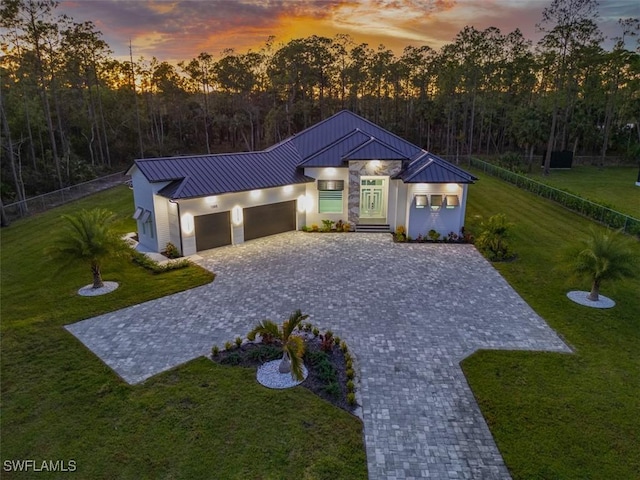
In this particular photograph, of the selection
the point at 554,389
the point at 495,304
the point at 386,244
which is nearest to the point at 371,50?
the point at 386,244

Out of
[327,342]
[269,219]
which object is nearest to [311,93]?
[269,219]

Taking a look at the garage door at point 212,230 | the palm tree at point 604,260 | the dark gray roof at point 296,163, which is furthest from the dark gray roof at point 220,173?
the palm tree at point 604,260

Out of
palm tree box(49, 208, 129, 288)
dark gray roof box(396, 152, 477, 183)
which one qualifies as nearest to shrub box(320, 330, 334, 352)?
palm tree box(49, 208, 129, 288)

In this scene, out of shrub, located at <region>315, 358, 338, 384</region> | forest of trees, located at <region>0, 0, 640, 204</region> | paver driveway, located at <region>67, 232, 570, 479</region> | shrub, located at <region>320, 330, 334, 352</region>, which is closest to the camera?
paver driveway, located at <region>67, 232, 570, 479</region>

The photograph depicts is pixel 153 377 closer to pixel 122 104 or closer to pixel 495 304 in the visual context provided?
pixel 495 304

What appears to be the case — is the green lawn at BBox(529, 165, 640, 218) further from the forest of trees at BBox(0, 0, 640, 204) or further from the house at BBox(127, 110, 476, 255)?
the house at BBox(127, 110, 476, 255)
